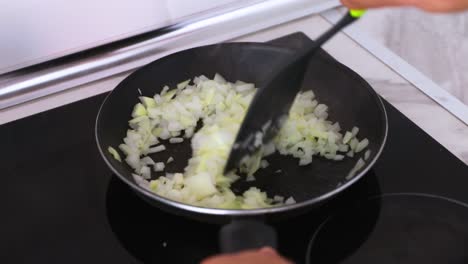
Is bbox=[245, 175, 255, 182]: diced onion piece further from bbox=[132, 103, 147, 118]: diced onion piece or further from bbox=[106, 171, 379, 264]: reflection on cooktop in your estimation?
bbox=[132, 103, 147, 118]: diced onion piece

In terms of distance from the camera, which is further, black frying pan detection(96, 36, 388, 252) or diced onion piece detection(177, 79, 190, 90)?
diced onion piece detection(177, 79, 190, 90)

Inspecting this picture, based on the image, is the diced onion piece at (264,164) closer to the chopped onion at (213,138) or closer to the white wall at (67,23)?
the chopped onion at (213,138)

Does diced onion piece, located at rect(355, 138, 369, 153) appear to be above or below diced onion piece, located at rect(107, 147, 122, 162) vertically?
below

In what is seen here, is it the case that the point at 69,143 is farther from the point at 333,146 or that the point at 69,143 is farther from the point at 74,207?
the point at 333,146

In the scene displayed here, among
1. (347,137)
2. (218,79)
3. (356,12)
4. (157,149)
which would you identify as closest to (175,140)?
(157,149)

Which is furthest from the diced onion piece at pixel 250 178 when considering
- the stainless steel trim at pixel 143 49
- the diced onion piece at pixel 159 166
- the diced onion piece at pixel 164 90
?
the stainless steel trim at pixel 143 49

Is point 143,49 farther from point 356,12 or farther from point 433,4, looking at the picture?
point 433,4

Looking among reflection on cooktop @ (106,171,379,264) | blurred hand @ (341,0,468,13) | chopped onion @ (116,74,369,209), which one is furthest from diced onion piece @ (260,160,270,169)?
blurred hand @ (341,0,468,13)

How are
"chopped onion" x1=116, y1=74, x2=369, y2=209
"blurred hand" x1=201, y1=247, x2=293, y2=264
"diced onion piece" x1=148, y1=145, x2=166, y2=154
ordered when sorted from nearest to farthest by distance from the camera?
1. "blurred hand" x1=201, y1=247, x2=293, y2=264
2. "chopped onion" x1=116, y1=74, x2=369, y2=209
3. "diced onion piece" x1=148, y1=145, x2=166, y2=154
